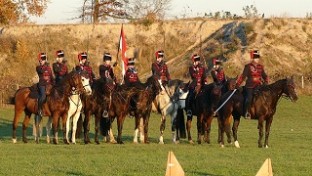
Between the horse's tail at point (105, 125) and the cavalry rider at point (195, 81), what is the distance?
112 inches

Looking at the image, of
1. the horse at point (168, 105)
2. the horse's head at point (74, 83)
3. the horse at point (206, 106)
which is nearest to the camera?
the horse's head at point (74, 83)

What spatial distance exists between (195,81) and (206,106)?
107 cm

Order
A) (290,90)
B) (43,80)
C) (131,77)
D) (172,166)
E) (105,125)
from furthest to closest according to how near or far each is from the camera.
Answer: (105,125) < (131,77) < (43,80) < (290,90) < (172,166)

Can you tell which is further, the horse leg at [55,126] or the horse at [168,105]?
the horse at [168,105]

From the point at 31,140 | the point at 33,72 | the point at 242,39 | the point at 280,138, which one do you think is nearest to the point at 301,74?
the point at 242,39

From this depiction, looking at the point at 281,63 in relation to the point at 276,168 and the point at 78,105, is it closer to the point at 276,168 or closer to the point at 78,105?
the point at 78,105

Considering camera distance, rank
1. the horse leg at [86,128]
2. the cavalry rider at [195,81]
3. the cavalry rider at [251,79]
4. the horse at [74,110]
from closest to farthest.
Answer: the cavalry rider at [251,79] < the horse at [74,110] < the horse leg at [86,128] < the cavalry rider at [195,81]

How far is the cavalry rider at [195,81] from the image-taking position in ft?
111

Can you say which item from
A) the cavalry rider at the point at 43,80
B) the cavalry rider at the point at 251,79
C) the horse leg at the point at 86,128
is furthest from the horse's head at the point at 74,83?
the cavalry rider at the point at 251,79

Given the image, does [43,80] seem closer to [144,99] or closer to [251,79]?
[144,99]

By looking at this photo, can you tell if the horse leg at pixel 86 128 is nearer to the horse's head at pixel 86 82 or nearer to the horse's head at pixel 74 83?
the horse's head at pixel 74 83

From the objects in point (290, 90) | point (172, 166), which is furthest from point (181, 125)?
point (172, 166)

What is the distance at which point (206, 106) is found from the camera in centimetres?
3328

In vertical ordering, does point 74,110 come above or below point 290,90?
below
